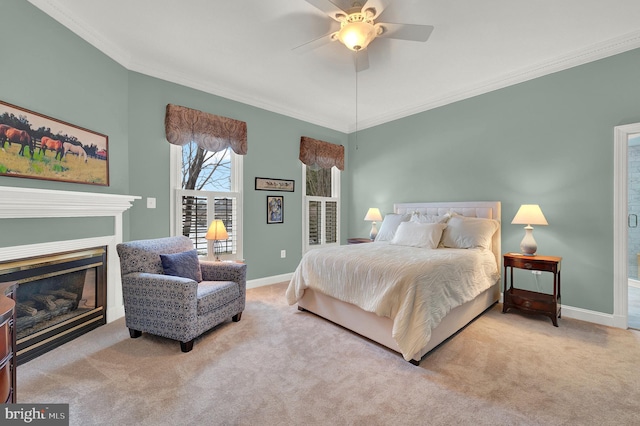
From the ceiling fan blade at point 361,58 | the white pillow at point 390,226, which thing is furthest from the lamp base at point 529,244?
the ceiling fan blade at point 361,58

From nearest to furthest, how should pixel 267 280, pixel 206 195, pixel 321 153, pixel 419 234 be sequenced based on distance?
pixel 419 234 → pixel 206 195 → pixel 267 280 → pixel 321 153

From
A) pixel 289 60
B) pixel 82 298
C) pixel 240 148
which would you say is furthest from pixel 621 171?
pixel 82 298

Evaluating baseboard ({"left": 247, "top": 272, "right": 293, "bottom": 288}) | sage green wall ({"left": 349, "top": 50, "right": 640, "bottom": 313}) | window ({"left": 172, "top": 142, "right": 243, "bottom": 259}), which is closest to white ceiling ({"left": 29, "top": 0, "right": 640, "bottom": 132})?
sage green wall ({"left": 349, "top": 50, "right": 640, "bottom": 313})

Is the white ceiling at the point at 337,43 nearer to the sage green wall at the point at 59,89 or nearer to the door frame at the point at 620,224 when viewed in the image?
the sage green wall at the point at 59,89

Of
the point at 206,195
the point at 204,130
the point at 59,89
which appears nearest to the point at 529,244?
the point at 206,195

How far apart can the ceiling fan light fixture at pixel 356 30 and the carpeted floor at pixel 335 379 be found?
267 cm

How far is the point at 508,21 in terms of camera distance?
2.48m

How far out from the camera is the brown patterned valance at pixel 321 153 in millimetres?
4828

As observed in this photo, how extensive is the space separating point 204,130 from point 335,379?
130 inches

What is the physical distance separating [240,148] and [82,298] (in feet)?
8.24

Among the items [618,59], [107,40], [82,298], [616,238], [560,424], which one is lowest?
[560,424]

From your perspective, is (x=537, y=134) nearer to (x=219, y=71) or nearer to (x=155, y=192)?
(x=219, y=71)

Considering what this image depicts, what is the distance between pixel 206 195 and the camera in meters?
3.83

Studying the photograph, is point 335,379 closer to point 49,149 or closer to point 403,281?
point 403,281
